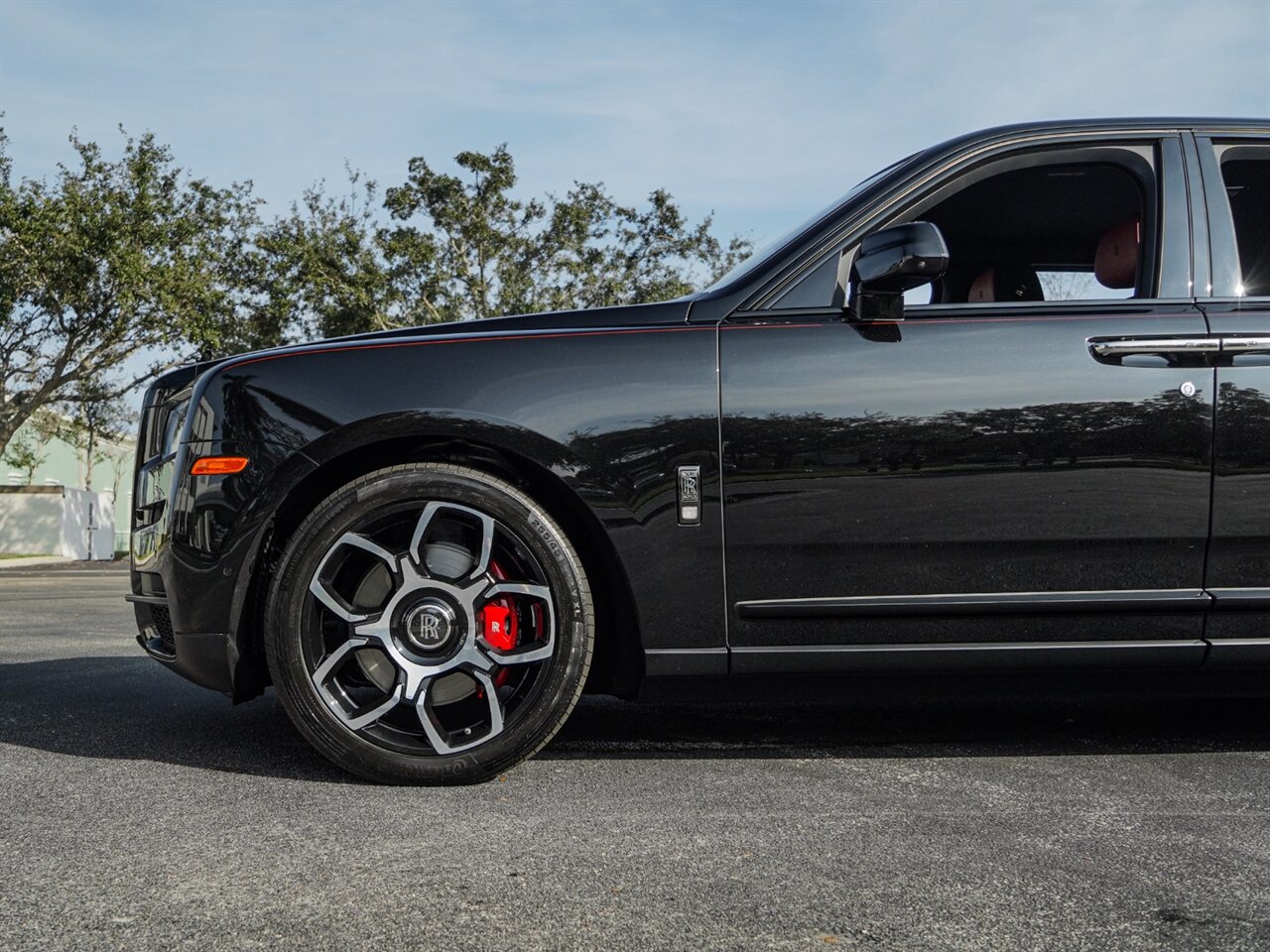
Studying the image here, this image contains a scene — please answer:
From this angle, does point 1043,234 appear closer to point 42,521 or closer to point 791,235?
point 791,235

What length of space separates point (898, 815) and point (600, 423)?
1.17 m

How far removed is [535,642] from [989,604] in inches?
45.1

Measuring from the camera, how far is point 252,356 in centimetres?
318

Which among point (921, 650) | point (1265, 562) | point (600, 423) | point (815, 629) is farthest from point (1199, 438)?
point (600, 423)

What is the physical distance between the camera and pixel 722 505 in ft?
9.83

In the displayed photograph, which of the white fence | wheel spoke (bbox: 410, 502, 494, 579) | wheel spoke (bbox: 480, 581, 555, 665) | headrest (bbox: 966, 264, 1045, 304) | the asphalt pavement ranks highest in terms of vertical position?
headrest (bbox: 966, 264, 1045, 304)

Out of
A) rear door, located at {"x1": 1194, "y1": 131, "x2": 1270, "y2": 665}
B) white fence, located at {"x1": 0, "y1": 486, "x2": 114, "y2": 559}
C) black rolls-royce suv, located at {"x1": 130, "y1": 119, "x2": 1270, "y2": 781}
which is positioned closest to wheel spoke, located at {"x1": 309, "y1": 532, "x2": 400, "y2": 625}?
black rolls-royce suv, located at {"x1": 130, "y1": 119, "x2": 1270, "y2": 781}

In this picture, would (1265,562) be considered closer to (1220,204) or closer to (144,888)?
(1220,204)

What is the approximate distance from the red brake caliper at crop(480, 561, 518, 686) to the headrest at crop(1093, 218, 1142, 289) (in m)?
1.93

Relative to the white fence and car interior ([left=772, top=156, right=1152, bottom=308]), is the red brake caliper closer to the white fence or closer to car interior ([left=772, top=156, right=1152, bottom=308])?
car interior ([left=772, top=156, right=1152, bottom=308])

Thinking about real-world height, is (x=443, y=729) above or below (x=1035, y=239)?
below

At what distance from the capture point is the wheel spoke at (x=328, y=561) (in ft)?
9.74

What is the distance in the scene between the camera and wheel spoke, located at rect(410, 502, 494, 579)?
9.80 feet

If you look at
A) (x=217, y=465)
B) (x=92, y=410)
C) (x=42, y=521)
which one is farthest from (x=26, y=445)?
(x=217, y=465)
